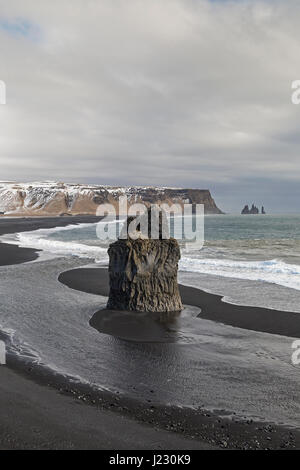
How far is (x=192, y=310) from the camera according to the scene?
13.2 metres

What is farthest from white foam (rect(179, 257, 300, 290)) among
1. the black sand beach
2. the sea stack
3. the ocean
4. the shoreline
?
the black sand beach

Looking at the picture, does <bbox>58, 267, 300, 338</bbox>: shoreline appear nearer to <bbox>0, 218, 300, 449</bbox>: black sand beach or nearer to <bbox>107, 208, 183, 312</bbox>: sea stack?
<bbox>107, 208, 183, 312</bbox>: sea stack

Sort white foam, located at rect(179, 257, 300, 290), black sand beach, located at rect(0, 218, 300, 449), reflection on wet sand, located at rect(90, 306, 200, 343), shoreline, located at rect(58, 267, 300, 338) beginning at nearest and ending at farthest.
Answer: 1. black sand beach, located at rect(0, 218, 300, 449)
2. reflection on wet sand, located at rect(90, 306, 200, 343)
3. shoreline, located at rect(58, 267, 300, 338)
4. white foam, located at rect(179, 257, 300, 290)

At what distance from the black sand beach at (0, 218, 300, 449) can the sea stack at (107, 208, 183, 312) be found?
5359mm

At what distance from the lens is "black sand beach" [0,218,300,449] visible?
5.03m

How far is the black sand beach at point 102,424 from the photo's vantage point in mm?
5027

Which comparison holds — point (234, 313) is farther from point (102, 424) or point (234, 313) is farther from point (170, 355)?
point (102, 424)

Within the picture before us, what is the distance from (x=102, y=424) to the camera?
550 centimetres

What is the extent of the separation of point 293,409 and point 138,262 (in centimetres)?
710

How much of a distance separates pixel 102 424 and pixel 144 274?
705 centimetres

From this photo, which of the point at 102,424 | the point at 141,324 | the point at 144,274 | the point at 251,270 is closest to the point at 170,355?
the point at 141,324

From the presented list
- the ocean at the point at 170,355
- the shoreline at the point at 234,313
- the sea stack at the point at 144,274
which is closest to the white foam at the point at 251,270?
the ocean at the point at 170,355

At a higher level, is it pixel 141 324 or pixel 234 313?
pixel 141 324

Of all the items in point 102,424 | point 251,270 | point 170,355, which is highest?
point 102,424
